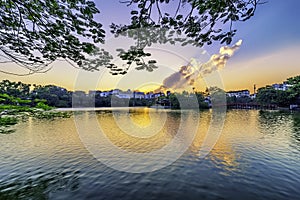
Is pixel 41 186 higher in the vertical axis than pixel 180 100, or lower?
lower

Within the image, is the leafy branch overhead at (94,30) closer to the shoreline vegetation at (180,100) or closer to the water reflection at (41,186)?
the shoreline vegetation at (180,100)

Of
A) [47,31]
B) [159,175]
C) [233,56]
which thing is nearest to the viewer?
[47,31]

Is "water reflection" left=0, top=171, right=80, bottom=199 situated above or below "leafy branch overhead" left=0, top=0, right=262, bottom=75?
below

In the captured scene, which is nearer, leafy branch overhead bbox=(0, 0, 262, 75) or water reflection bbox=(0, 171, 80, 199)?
leafy branch overhead bbox=(0, 0, 262, 75)

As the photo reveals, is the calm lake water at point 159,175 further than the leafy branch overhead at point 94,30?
Yes

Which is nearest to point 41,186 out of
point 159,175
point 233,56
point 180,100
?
point 159,175

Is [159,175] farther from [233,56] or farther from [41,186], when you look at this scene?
[233,56]

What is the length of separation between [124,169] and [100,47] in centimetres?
548

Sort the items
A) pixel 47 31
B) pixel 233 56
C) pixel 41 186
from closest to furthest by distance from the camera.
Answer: pixel 47 31, pixel 41 186, pixel 233 56

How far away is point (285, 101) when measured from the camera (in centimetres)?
4122

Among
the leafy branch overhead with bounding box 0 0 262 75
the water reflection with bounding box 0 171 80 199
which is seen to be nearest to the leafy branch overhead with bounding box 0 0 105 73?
the leafy branch overhead with bounding box 0 0 262 75

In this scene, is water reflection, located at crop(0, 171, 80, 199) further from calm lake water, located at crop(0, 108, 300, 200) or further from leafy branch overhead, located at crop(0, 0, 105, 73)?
leafy branch overhead, located at crop(0, 0, 105, 73)

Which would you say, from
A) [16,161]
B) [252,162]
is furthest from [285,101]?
[16,161]

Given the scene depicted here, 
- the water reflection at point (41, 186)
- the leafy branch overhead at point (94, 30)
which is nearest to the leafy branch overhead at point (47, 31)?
the leafy branch overhead at point (94, 30)
